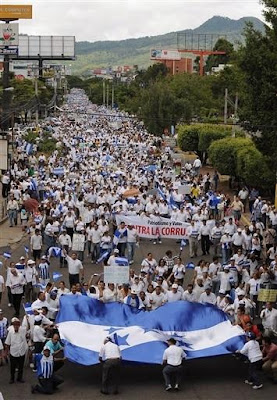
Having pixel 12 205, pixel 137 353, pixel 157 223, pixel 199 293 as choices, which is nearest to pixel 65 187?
pixel 12 205

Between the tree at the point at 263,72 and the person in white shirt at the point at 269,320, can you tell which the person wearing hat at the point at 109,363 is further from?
the tree at the point at 263,72

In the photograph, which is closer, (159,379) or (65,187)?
(159,379)

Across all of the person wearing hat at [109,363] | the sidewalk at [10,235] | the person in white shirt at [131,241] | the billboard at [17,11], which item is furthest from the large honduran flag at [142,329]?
the billboard at [17,11]

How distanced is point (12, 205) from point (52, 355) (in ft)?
45.0

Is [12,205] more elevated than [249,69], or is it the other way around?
[249,69]

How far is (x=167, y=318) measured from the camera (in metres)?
13.3

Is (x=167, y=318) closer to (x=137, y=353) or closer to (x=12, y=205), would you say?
(x=137, y=353)

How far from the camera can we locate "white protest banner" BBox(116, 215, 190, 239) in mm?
21773

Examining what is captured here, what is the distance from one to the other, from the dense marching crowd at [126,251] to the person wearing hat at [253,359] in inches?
3.8

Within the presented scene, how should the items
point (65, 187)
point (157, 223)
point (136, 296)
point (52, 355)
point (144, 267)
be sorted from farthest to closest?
1. point (65, 187)
2. point (157, 223)
3. point (144, 267)
4. point (136, 296)
5. point (52, 355)

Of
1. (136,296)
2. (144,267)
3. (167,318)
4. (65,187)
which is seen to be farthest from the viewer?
(65,187)

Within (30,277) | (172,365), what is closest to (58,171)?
(30,277)

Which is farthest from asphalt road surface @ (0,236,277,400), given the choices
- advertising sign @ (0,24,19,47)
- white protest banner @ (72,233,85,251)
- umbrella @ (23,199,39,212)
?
advertising sign @ (0,24,19,47)

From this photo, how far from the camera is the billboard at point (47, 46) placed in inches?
4505
